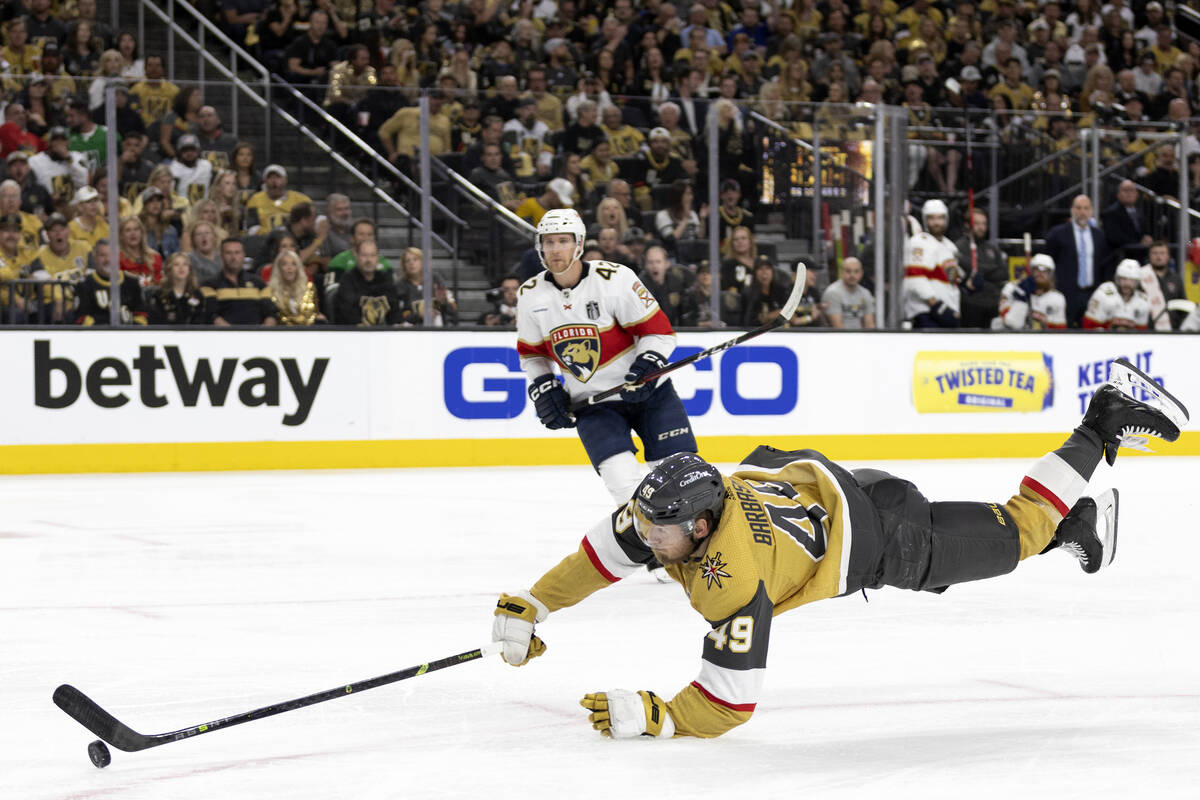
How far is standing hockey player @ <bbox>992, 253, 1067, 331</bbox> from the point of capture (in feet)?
38.0

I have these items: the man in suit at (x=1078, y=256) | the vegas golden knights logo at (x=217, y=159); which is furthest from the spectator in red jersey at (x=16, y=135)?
the man in suit at (x=1078, y=256)

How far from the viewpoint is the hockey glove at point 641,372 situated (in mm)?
5719

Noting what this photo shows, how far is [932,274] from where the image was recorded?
37.2ft

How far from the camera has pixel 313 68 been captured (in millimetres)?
12453

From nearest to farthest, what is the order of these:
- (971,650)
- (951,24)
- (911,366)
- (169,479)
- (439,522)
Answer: (971,650) < (439,522) < (169,479) < (911,366) < (951,24)

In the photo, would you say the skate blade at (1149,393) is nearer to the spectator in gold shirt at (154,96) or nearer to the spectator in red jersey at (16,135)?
the spectator in gold shirt at (154,96)

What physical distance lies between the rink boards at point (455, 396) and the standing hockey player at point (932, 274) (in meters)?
0.16

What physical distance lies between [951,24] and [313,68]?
640 cm

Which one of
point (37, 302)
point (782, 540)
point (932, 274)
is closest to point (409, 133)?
point (37, 302)

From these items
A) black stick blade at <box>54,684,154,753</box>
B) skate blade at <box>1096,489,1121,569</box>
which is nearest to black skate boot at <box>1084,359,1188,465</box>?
skate blade at <box>1096,489,1121,569</box>

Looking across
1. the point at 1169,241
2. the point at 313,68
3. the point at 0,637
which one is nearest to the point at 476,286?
the point at 313,68

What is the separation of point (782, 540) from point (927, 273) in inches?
329

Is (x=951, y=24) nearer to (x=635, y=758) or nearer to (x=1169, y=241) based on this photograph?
(x=1169, y=241)

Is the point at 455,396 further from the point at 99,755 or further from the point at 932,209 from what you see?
the point at 99,755
